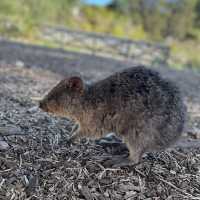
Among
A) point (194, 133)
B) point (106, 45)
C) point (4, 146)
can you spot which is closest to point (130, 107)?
point (4, 146)

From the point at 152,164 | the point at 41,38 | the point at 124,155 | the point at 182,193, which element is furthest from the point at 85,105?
the point at 41,38

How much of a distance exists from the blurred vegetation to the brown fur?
1563 cm

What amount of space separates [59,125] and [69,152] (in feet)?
2.35

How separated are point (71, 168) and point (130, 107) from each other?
75cm

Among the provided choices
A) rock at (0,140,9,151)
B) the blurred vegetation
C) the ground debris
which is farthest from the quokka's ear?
the blurred vegetation

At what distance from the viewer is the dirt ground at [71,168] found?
9.48 ft

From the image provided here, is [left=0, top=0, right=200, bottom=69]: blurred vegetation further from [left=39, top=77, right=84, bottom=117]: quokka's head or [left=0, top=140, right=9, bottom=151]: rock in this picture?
[left=0, top=140, right=9, bottom=151]: rock

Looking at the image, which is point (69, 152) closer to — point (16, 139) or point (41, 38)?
point (16, 139)

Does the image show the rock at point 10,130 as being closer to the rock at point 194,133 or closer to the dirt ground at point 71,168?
the dirt ground at point 71,168

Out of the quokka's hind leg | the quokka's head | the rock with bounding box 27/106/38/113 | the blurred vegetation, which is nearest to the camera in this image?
the quokka's hind leg

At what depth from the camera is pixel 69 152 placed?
347cm

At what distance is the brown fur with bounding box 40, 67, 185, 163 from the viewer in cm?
318

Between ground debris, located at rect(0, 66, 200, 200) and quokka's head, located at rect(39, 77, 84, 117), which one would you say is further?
quokka's head, located at rect(39, 77, 84, 117)

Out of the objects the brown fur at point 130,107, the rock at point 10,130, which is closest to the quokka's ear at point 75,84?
the brown fur at point 130,107
